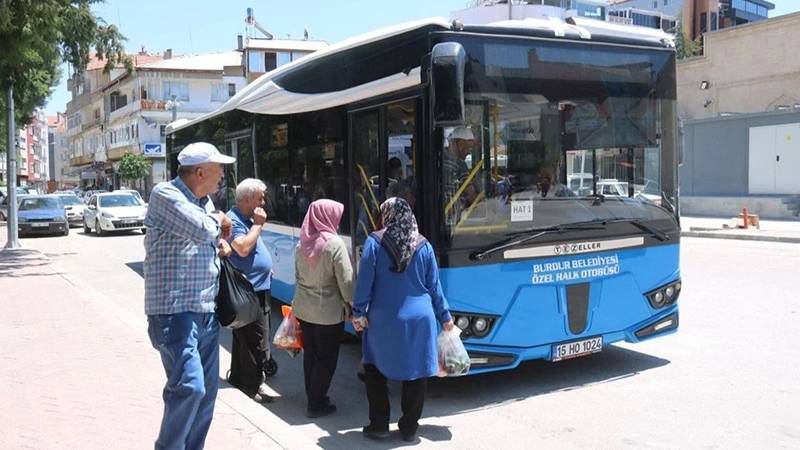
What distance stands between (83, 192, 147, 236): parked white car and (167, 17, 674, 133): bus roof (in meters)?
18.6

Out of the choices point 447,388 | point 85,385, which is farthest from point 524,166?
point 85,385

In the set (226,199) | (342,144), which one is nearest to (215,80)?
(226,199)

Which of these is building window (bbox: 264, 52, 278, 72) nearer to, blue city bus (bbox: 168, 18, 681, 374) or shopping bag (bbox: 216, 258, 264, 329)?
blue city bus (bbox: 168, 18, 681, 374)

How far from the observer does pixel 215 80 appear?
215 feet

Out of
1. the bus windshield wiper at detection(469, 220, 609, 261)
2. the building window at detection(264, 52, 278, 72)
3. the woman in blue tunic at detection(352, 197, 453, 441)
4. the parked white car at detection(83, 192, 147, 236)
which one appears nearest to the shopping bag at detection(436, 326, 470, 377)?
the woman in blue tunic at detection(352, 197, 453, 441)

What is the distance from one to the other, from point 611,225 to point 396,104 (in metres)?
2.05

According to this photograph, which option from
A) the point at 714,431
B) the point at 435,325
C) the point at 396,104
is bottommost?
the point at 714,431

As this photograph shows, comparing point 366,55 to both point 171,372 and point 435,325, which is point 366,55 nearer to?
point 435,325

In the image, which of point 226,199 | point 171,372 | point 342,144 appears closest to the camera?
point 171,372

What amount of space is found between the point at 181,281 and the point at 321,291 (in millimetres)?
1911

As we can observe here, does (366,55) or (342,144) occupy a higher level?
(366,55)

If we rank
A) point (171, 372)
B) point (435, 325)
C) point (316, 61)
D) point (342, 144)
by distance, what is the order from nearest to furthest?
point (171, 372), point (435, 325), point (342, 144), point (316, 61)

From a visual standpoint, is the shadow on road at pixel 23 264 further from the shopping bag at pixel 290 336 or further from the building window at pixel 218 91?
the building window at pixel 218 91

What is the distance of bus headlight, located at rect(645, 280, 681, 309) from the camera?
20.9 feet
